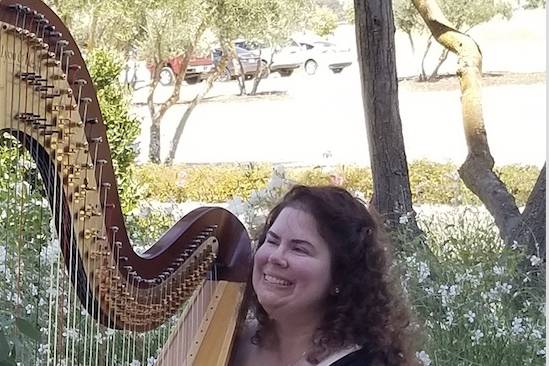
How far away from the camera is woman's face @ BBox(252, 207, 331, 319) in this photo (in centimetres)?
148

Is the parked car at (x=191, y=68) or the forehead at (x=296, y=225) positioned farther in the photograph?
the parked car at (x=191, y=68)

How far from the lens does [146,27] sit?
9.34 metres

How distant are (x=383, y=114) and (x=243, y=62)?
6462 millimetres

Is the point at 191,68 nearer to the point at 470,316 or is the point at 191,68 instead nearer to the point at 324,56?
the point at 324,56

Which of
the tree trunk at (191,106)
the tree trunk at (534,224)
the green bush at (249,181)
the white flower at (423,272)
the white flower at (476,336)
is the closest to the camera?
the white flower at (476,336)

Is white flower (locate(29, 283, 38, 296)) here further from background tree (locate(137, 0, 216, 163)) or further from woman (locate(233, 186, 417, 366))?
background tree (locate(137, 0, 216, 163))

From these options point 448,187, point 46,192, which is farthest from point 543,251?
point 46,192

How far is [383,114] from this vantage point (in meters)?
3.39

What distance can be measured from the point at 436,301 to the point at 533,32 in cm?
604

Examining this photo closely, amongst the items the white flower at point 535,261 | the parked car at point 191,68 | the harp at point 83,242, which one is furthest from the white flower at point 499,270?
the parked car at point 191,68

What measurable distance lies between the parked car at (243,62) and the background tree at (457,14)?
67.5 inches

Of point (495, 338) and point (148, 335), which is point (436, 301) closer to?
point (495, 338)

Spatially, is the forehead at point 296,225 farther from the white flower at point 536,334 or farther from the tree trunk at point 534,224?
the tree trunk at point 534,224

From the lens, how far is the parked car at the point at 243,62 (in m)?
9.66
